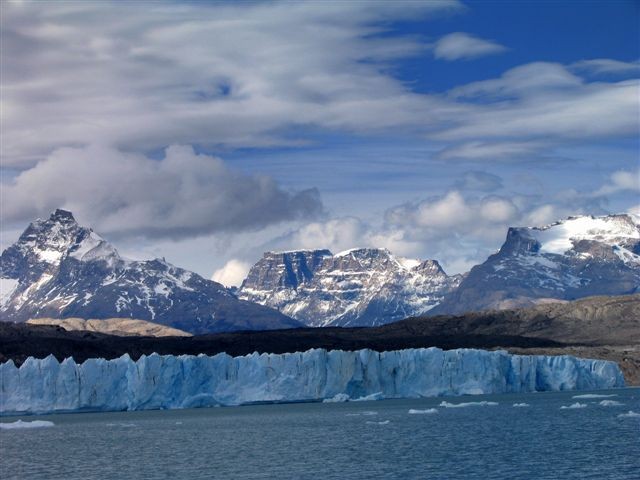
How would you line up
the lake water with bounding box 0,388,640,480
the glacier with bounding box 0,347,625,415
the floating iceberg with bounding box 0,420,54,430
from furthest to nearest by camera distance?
the glacier with bounding box 0,347,625,415 < the floating iceberg with bounding box 0,420,54,430 < the lake water with bounding box 0,388,640,480

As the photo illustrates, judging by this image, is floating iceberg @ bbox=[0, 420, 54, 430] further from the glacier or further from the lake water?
the glacier

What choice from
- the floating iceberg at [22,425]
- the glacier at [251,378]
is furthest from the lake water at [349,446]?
the glacier at [251,378]

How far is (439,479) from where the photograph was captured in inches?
2650

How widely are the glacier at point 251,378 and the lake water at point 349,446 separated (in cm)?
648

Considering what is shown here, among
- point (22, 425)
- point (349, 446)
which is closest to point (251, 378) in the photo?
point (22, 425)

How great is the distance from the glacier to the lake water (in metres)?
6.48

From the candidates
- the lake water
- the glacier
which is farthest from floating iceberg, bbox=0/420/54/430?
the glacier

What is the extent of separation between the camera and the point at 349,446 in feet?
293

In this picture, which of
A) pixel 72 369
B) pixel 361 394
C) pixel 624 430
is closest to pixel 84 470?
pixel 624 430

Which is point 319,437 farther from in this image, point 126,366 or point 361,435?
point 126,366

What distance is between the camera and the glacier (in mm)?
139750

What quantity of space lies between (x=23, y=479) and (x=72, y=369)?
66.0m

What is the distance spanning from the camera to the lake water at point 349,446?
72938mm

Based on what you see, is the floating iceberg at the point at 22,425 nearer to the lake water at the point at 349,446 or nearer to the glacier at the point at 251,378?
the lake water at the point at 349,446
